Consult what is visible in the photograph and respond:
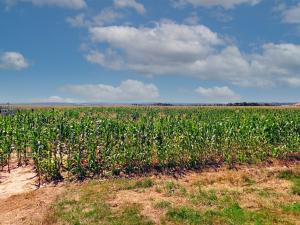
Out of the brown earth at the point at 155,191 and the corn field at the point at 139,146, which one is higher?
the corn field at the point at 139,146

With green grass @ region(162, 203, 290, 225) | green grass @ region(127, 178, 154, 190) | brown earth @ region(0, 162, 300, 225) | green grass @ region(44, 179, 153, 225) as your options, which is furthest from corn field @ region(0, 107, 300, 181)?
green grass @ region(162, 203, 290, 225)

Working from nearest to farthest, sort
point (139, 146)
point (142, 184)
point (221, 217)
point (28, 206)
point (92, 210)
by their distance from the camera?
point (221, 217) → point (92, 210) → point (28, 206) → point (142, 184) → point (139, 146)

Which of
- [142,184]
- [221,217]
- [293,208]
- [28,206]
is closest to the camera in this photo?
[221,217]

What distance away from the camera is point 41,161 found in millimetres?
19875

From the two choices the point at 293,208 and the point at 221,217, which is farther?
the point at 293,208

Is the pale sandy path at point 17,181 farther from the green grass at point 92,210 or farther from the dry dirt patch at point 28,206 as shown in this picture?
the green grass at point 92,210

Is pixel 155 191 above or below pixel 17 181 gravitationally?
above

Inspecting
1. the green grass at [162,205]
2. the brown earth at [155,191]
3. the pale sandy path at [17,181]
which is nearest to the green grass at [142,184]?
the brown earth at [155,191]

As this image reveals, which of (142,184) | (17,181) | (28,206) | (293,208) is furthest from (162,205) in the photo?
(17,181)

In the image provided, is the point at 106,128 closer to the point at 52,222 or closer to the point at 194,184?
the point at 194,184

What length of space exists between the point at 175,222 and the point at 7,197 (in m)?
8.17

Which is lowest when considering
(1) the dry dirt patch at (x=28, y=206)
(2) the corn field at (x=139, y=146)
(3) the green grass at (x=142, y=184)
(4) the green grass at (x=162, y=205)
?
(1) the dry dirt patch at (x=28, y=206)

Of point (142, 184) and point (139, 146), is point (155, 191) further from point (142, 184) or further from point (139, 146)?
point (139, 146)

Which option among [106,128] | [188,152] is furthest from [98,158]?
[188,152]
